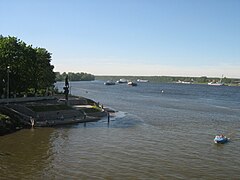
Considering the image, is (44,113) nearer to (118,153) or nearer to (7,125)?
(7,125)

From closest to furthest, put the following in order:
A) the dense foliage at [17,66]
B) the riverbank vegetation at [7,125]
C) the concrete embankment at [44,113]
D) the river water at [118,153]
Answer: the river water at [118,153] < the riverbank vegetation at [7,125] < the concrete embankment at [44,113] < the dense foliage at [17,66]

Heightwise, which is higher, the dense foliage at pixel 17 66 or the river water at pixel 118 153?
the dense foliage at pixel 17 66

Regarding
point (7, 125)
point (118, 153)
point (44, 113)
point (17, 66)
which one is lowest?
point (118, 153)

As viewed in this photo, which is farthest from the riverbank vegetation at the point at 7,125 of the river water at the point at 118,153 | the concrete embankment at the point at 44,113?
the river water at the point at 118,153

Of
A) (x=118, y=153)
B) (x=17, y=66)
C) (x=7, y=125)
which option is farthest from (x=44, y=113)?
(x=118, y=153)

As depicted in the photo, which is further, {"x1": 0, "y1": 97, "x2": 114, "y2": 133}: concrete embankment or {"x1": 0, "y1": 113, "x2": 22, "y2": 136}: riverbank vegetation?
{"x1": 0, "y1": 97, "x2": 114, "y2": 133}: concrete embankment

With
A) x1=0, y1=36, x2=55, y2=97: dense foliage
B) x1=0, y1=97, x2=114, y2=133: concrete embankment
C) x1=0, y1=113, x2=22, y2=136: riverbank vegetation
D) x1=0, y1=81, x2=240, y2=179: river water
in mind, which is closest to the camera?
x1=0, y1=81, x2=240, y2=179: river water

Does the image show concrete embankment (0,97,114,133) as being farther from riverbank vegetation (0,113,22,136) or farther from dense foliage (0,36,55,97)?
dense foliage (0,36,55,97)

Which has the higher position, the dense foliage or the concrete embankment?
the dense foliage

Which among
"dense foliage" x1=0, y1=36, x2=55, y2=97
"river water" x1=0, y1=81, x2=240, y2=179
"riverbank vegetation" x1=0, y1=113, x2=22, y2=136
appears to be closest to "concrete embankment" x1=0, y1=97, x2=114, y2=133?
"riverbank vegetation" x1=0, y1=113, x2=22, y2=136

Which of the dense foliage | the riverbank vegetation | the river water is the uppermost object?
the dense foliage

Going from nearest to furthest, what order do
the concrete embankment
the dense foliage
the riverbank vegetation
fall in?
the riverbank vegetation < the concrete embankment < the dense foliage

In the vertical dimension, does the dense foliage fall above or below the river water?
above

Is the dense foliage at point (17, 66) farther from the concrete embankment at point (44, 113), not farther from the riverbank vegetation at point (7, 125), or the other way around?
the riverbank vegetation at point (7, 125)
